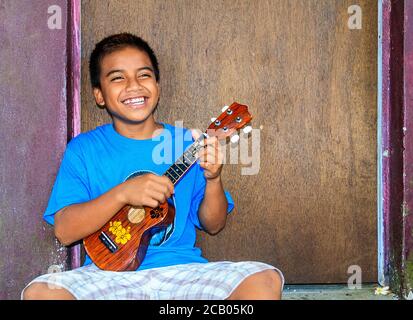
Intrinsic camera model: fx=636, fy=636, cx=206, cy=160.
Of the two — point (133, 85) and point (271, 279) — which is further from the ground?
point (133, 85)

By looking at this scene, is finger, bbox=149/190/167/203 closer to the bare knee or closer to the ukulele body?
the ukulele body

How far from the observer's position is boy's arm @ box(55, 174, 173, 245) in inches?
86.9

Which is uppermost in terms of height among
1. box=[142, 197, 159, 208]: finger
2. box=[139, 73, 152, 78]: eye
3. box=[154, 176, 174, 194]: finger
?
box=[139, 73, 152, 78]: eye

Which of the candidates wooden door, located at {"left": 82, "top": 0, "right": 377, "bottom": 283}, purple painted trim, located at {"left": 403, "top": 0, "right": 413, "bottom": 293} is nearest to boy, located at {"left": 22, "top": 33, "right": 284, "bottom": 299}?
wooden door, located at {"left": 82, "top": 0, "right": 377, "bottom": 283}

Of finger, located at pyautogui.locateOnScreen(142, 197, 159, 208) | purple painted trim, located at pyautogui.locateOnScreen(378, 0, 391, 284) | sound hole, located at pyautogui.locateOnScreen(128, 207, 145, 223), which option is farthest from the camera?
purple painted trim, located at pyautogui.locateOnScreen(378, 0, 391, 284)

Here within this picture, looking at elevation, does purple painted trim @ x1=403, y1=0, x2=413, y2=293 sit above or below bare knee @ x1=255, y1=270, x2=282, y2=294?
above

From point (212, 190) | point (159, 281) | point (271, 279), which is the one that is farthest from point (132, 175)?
point (271, 279)

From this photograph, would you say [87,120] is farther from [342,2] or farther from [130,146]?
[342,2]

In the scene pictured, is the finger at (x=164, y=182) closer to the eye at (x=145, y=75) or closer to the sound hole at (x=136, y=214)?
the sound hole at (x=136, y=214)

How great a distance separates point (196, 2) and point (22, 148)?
3.24 ft

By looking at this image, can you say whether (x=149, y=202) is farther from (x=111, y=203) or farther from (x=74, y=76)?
(x=74, y=76)

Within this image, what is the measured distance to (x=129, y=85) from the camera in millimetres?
2457

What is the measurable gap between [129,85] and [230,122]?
1.42 feet

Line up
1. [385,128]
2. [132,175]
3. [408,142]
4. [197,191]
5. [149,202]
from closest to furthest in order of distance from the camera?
[149,202]
[132,175]
[197,191]
[408,142]
[385,128]
